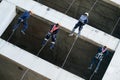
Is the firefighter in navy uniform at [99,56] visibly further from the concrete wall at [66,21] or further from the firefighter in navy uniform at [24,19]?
the firefighter in navy uniform at [24,19]

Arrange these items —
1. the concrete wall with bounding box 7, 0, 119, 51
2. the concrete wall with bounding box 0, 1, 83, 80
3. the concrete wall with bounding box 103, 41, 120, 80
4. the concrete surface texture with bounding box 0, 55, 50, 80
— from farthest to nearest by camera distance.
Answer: the concrete wall with bounding box 7, 0, 119, 51 → the concrete surface texture with bounding box 0, 55, 50, 80 → the concrete wall with bounding box 103, 41, 120, 80 → the concrete wall with bounding box 0, 1, 83, 80

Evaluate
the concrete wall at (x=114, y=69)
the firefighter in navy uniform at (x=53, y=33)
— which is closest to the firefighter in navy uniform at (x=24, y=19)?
the firefighter in navy uniform at (x=53, y=33)

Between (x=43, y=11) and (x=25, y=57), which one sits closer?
(x=25, y=57)

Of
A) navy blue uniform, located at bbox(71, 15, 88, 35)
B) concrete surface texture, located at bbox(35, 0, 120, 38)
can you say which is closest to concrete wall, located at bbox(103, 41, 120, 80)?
concrete surface texture, located at bbox(35, 0, 120, 38)

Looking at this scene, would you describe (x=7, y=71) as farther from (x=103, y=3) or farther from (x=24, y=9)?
(x=103, y=3)

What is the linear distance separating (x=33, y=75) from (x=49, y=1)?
Result: 6.83m

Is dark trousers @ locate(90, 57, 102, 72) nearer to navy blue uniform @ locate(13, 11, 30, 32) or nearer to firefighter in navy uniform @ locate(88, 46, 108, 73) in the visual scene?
firefighter in navy uniform @ locate(88, 46, 108, 73)

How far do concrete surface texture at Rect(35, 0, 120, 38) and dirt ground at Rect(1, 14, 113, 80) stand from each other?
202cm

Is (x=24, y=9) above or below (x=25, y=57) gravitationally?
above

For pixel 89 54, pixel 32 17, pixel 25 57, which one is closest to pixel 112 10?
pixel 89 54

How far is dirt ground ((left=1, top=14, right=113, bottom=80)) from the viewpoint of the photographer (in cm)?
2412

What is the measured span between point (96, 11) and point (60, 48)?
469 cm

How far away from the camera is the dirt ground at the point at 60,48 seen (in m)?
24.1

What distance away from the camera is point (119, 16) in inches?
1063
